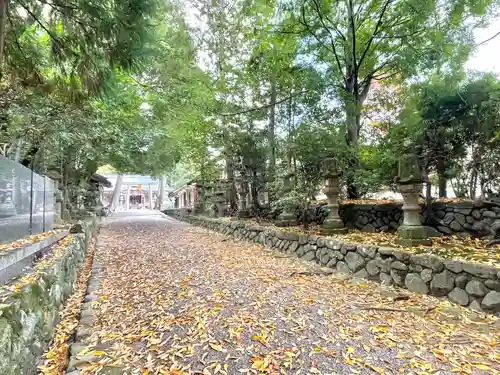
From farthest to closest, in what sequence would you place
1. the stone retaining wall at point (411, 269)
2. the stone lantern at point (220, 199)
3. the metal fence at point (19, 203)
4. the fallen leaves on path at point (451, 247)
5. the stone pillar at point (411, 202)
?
the stone lantern at point (220, 199) < the stone pillar at point (411, 202) < the fallen leaves on path at point (451, 247) < the metal fence at point (19, 203) < the stone retaining wall at point (411, 269)

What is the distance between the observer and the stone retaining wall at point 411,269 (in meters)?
3.02

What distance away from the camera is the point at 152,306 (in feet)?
11.1

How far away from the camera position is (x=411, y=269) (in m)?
3.75

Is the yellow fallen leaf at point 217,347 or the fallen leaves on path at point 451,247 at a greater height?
the fallen leaves on path at point 451,247

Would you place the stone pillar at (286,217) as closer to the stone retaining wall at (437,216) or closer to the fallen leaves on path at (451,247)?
the stone retaining wall at (437,216)

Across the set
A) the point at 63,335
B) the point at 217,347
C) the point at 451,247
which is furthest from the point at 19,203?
the point at 451,247

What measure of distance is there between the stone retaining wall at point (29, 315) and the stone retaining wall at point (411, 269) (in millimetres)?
3902

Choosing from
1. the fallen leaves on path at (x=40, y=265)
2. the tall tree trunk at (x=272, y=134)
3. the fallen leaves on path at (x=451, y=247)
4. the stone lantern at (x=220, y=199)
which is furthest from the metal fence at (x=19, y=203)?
the stone lantern at (x=220, y=199)

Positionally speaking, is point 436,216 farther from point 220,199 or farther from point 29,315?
point 220,199

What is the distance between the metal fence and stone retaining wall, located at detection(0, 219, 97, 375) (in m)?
0.64

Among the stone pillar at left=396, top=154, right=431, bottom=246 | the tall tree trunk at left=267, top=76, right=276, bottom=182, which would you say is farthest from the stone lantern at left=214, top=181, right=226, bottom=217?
the stone pillar at left=396, top=154, right=431, bottom=246

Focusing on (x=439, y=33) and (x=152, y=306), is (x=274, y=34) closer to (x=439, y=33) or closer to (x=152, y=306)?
(x=439, y=33)

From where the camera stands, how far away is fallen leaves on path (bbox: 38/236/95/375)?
7.56 feet

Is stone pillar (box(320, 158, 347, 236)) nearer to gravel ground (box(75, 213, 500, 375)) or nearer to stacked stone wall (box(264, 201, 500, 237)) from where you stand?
stacked stone wall (box(264, 201, 500, 237))
